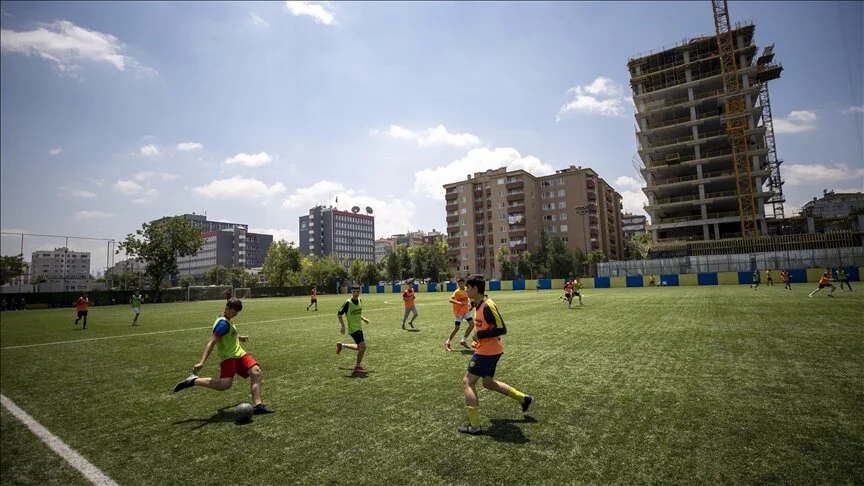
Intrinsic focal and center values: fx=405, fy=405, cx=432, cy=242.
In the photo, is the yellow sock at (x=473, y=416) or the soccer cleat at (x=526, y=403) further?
the soccer cleat at (x=526, y=403)

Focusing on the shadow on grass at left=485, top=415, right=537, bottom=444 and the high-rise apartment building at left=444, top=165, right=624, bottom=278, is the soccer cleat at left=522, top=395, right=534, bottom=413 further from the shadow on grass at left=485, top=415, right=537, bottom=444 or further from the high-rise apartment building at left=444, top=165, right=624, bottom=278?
the high-rise apartment building at left=444, top=165, right=624, bottom=278

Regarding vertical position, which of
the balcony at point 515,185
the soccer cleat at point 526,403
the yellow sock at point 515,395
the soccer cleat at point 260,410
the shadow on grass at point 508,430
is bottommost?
the shadow on grass at point 508,430

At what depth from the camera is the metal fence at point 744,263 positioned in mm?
47703

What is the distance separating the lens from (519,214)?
103 m

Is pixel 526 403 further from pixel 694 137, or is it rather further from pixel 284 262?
pixel 284 262

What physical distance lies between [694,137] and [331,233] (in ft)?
465

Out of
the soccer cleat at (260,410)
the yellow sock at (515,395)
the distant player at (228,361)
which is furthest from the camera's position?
the distant player at (228,361)

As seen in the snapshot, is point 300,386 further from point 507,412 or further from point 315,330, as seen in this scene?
point 315,330

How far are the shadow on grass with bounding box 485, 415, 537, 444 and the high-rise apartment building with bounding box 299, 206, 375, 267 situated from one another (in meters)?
175

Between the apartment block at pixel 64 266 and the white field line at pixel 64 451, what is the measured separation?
7644 cm

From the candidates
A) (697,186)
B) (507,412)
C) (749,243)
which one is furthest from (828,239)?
(507,412)

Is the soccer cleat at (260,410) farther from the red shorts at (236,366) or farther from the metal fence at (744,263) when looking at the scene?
the metal fence at (744,263)

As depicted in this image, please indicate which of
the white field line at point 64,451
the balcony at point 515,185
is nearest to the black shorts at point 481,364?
the white field line at point 64,451

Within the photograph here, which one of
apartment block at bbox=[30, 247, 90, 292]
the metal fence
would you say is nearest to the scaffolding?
the metal fence
